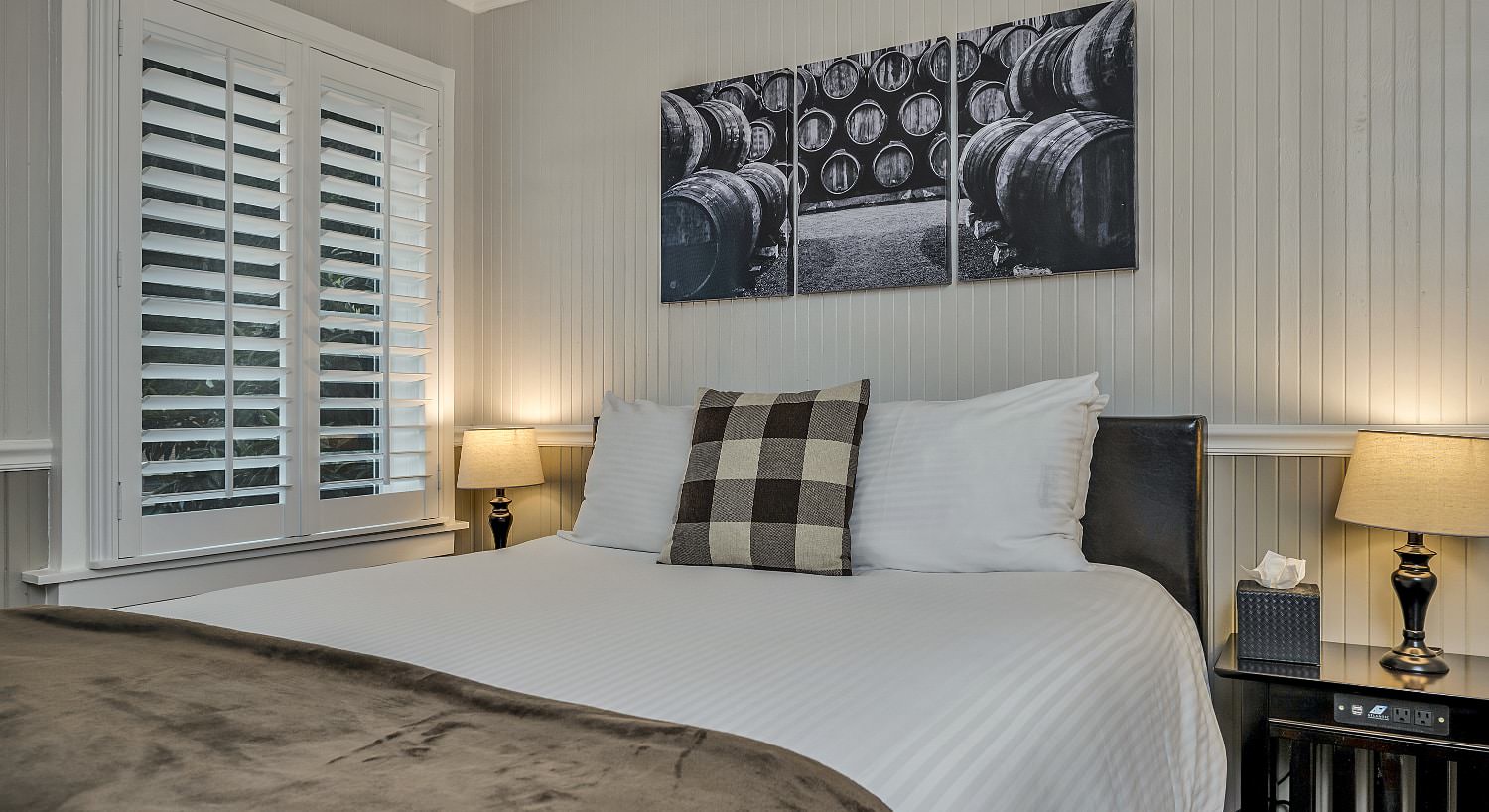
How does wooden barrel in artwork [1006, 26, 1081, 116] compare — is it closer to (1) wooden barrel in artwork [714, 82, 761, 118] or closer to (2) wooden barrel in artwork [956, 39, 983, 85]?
(2) wooden barrel in artwork [956, 39, 983, 85]

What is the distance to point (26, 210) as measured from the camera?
2316mm

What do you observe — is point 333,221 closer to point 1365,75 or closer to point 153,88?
point 153,88

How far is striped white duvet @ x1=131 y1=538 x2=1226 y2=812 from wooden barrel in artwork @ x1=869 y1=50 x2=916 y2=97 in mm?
1402

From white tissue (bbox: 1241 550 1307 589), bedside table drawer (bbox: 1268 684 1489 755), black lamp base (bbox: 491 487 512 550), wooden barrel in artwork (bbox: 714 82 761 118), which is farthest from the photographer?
black lamp base (bbox: 491 487 512 550)

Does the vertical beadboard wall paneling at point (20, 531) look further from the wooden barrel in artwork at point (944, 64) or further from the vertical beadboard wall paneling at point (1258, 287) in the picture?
the wooden barrel in artwork at point (944, 64)

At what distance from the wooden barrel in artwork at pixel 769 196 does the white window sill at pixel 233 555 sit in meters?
1.53

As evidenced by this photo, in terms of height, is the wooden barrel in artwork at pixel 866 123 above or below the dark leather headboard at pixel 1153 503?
above

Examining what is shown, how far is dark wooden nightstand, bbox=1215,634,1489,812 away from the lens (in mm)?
1745

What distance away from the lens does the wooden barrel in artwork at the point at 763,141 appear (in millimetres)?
2871

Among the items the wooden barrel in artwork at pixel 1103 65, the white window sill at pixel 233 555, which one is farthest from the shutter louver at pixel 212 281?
the wooden barrel in artwork at pixel 1103 65

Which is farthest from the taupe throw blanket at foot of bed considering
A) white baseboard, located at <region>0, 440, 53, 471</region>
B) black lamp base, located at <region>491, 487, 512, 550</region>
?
black lamp base, located at <region>491, 487, 512, 550</region>

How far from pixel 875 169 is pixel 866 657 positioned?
5.74ft

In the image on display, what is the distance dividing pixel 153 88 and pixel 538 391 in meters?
1.44

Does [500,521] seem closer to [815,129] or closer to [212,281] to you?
[212,281]
